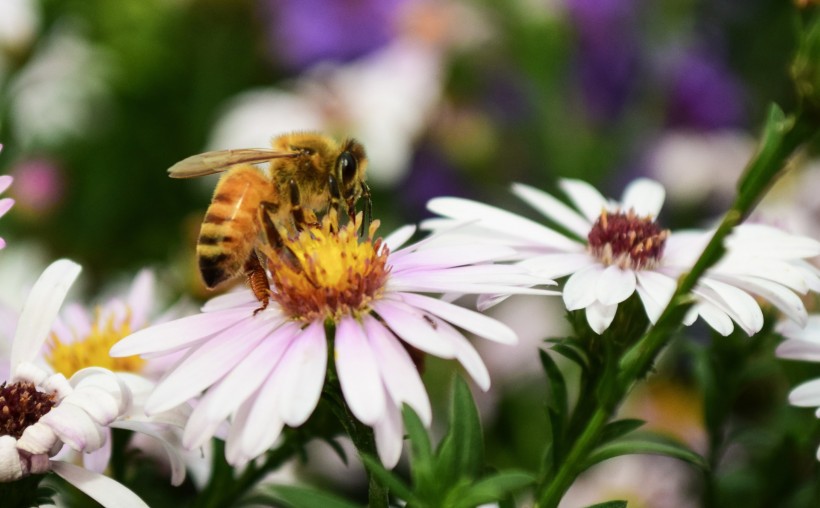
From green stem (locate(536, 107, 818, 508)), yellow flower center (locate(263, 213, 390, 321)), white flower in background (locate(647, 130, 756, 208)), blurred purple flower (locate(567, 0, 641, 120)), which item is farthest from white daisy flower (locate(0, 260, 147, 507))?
blurred purple flower (locate(567, 0, 641, 120))

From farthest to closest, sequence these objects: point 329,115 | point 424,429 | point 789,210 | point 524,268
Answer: point 329,115, point 789,210, point 524,268, point 424,429

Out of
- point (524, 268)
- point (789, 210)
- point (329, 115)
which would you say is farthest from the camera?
point (329, 115)

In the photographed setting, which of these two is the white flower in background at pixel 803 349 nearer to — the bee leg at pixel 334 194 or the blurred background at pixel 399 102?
the bee leg at pixel 334 194

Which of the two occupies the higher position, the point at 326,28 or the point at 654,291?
the point at 326,28

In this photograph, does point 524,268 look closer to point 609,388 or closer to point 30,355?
point 609,388

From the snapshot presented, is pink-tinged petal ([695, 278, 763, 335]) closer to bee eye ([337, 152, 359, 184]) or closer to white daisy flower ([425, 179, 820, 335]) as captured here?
white daisy flower ([425, 179, 820, 335])

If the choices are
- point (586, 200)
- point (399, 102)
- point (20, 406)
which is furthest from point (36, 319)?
point (399, 102)

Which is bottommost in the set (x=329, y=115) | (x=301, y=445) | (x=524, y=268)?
(x=301, y=445)

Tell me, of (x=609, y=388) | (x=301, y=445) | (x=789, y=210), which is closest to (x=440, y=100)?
(x=789, y=210)

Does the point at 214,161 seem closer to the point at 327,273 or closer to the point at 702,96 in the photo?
the point at 327,273
